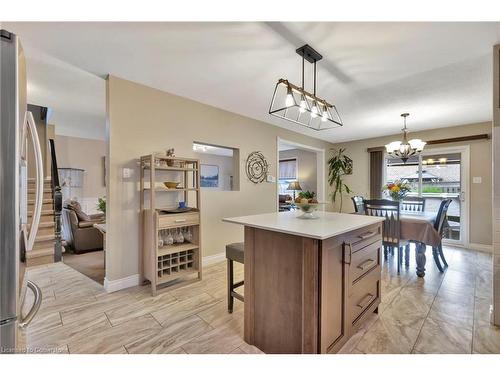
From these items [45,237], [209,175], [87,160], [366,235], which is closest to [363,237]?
[366,235]

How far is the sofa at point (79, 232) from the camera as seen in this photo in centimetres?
390

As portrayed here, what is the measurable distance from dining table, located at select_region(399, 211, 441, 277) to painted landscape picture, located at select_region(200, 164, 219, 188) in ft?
20.5

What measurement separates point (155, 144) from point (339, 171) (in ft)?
15.2

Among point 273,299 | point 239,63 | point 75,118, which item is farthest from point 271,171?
point 75,118

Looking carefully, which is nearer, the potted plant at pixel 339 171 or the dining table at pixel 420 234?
the dining table at pixel 420 234

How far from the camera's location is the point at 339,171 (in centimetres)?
595

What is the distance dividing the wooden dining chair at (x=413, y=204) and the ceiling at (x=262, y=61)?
1.49 meters

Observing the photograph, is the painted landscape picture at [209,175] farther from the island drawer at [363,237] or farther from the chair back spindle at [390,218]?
the island drawer at [363,237]

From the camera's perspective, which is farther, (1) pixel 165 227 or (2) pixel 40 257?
(2) pixel 40 257

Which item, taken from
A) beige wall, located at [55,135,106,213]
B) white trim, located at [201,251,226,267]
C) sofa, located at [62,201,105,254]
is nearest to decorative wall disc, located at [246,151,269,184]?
white trim, located at [201,251,226,267]

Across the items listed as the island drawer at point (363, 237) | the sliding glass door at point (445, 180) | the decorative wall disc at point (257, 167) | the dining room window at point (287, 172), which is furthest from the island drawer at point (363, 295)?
the dining room window at point (287, 172)

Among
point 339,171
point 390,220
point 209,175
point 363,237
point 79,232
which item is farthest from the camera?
point 209,175

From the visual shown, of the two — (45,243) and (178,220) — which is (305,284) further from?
(45,243)

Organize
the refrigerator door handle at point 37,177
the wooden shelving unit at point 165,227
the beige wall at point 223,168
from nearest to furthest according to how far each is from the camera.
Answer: the refrigerator door handle at point 37,177, the wooden shelving unit at point 165,227, the beige wall at point 223,168
